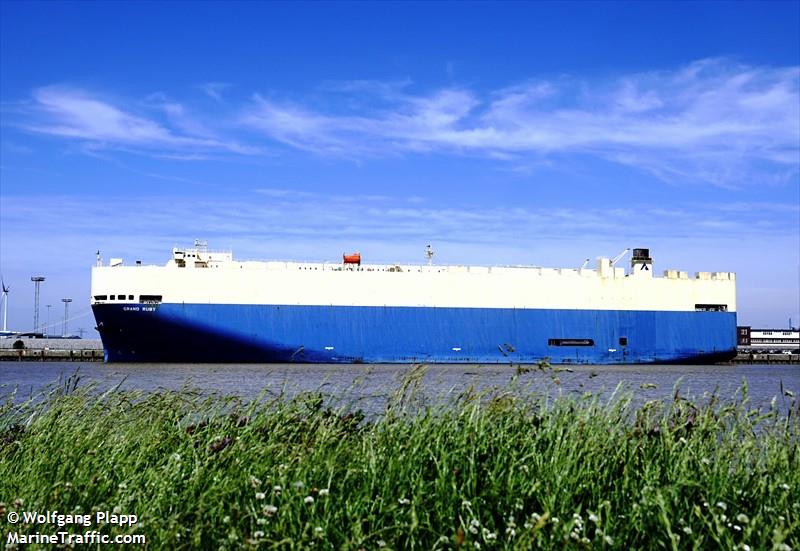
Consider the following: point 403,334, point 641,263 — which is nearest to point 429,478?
point 403,334

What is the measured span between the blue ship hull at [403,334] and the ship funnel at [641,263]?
2.32 meters

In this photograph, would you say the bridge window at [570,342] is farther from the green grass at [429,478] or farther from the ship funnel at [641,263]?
the green grass at [429,478]

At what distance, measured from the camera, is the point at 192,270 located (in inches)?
1642

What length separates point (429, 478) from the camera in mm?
6219

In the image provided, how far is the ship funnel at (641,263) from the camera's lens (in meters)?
47.5

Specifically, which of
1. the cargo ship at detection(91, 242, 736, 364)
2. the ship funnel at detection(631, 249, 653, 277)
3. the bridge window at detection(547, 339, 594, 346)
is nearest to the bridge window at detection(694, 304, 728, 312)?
the cargo ship at detection(91, 242, 736, 364)

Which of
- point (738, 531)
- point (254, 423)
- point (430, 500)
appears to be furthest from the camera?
point (254, 423)

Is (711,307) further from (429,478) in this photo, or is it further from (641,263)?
(429,478)

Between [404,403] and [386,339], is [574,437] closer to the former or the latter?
[404,403]

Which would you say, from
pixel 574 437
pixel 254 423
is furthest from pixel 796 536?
pixel 254 423

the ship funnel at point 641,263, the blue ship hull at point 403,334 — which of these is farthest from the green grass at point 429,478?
the ship funnel at point 641,263

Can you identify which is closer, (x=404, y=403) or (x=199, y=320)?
(x=404, y=403)

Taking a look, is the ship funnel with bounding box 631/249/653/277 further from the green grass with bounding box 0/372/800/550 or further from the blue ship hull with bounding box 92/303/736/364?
the green grass with bounding box 0/372/800/550

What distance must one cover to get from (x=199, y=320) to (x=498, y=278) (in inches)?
607
